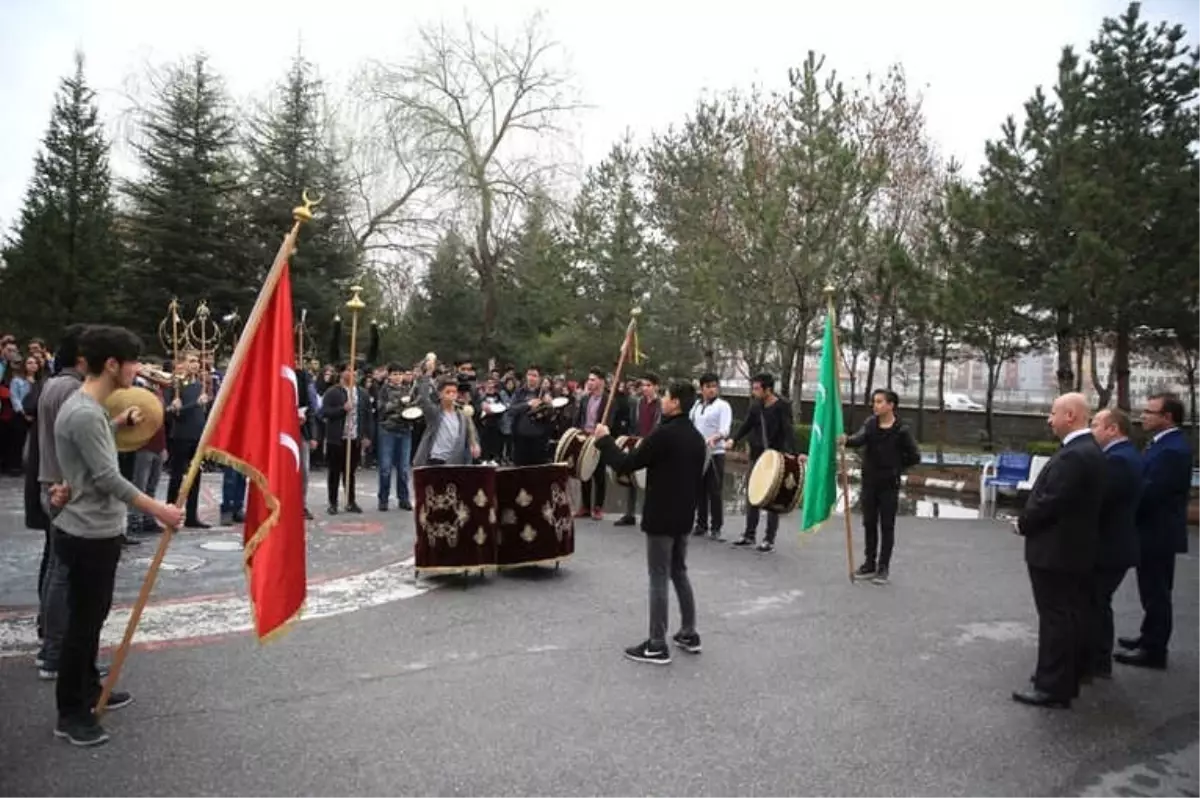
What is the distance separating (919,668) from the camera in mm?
6316

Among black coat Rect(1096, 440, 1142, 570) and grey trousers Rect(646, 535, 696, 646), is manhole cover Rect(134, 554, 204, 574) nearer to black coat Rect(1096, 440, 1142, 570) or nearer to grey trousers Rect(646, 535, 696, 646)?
grey trousers Rect(646, 535, 696, 646)

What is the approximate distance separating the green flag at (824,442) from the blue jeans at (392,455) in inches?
224

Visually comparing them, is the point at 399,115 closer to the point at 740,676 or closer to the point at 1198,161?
the point at 1198,161

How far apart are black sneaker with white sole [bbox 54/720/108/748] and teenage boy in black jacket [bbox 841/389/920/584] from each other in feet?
22.7

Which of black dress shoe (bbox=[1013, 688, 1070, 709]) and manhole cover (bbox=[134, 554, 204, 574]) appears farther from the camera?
manhole cover (bbox=[134, 554, 204, 574])

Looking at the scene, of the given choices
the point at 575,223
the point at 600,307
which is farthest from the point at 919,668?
the point at 575,223

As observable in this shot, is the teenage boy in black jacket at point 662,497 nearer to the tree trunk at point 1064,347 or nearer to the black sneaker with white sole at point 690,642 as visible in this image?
the black sneaker with white sole at point 690,642

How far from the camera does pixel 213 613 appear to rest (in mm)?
7020

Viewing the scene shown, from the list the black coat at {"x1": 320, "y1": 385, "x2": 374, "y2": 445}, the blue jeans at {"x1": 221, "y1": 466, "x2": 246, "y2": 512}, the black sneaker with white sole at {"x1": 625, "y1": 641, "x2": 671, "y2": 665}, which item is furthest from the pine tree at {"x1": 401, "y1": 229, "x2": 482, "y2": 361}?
the black sneaker with white sole at {"x1": 625, "y1": 641, "x2": 671, "y2": 665}

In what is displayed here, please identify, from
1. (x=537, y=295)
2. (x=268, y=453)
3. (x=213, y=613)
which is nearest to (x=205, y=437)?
(x=268, y=453)

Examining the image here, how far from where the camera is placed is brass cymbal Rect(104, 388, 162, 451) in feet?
16.5

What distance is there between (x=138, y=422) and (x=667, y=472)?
328cm

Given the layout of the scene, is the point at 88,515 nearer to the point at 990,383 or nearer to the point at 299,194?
the point at 299,194

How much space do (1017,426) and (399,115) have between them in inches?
1037
